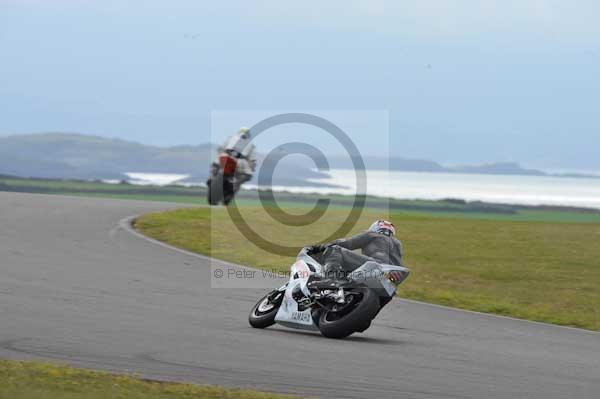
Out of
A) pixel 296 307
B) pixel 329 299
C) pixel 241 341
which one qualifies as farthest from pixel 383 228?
pixel 241 341

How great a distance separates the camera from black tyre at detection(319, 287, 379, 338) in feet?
36.8

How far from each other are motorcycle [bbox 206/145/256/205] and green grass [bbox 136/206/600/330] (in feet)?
2.20

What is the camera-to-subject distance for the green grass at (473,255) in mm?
18016

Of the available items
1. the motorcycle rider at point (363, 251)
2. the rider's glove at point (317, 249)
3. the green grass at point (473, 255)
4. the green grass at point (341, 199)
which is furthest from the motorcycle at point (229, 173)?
the green grass at point (341, 199)

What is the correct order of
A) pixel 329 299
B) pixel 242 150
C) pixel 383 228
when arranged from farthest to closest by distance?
pixel 242 150 → pixel 383 228 → pixel 329 299

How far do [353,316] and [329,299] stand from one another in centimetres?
45

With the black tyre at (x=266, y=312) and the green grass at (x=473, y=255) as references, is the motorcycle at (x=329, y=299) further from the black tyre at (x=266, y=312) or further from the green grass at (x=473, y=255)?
the green grass at (x=473, y=255)

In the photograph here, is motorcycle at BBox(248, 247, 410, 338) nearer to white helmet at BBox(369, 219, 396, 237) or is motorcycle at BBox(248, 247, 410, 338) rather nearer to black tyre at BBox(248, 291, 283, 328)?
black tyre at BBox(248, 291, 283, 328)

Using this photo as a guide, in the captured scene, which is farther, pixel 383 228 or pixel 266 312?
pixel 266 312

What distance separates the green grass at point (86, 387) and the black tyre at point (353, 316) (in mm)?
3205

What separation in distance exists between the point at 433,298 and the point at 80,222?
10.5m

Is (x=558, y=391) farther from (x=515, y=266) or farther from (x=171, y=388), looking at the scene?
(x=515, y=266)

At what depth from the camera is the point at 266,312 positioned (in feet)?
40.0

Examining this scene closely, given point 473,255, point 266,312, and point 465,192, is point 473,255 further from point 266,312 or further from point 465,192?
point 465,192
